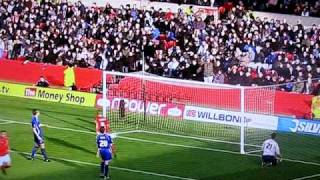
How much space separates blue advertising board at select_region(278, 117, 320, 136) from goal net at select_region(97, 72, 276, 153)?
44cm

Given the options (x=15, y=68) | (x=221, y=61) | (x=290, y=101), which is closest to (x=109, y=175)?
(x=290, y=101)

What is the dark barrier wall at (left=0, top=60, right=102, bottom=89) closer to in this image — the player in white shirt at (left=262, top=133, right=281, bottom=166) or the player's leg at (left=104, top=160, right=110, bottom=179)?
the player in white shirt at (left=262, top=133, right=281, bottom=166)

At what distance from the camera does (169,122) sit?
117ft

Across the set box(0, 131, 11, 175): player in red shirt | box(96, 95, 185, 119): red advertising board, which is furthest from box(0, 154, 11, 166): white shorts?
box(96, 95, 185, 119): red advertising board

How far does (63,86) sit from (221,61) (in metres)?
9.23

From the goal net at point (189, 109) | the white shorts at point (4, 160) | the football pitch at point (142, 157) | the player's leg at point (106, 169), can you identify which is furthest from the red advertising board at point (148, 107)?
the white shorts at point (4, 160)

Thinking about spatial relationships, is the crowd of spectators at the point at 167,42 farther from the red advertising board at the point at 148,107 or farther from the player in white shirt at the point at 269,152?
the player in white shirt at the point at 269,152

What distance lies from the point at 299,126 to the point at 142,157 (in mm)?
8019

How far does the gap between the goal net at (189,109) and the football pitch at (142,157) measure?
43.8 inches

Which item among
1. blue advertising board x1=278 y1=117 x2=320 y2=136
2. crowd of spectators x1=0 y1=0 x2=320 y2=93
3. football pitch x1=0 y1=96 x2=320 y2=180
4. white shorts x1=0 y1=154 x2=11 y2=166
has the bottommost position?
football pitch x1=0 y1=96 x2=320 y2=180

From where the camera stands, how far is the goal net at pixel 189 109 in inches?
1303

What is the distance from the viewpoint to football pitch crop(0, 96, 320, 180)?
25.6 m

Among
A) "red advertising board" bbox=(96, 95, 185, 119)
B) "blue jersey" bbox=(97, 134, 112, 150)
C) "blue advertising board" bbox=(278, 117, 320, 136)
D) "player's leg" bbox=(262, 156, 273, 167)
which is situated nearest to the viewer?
"blue jersey" bbox=(97, 134, 112, 150)

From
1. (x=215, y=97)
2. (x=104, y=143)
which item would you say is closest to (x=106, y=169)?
(x=104, y=143)
